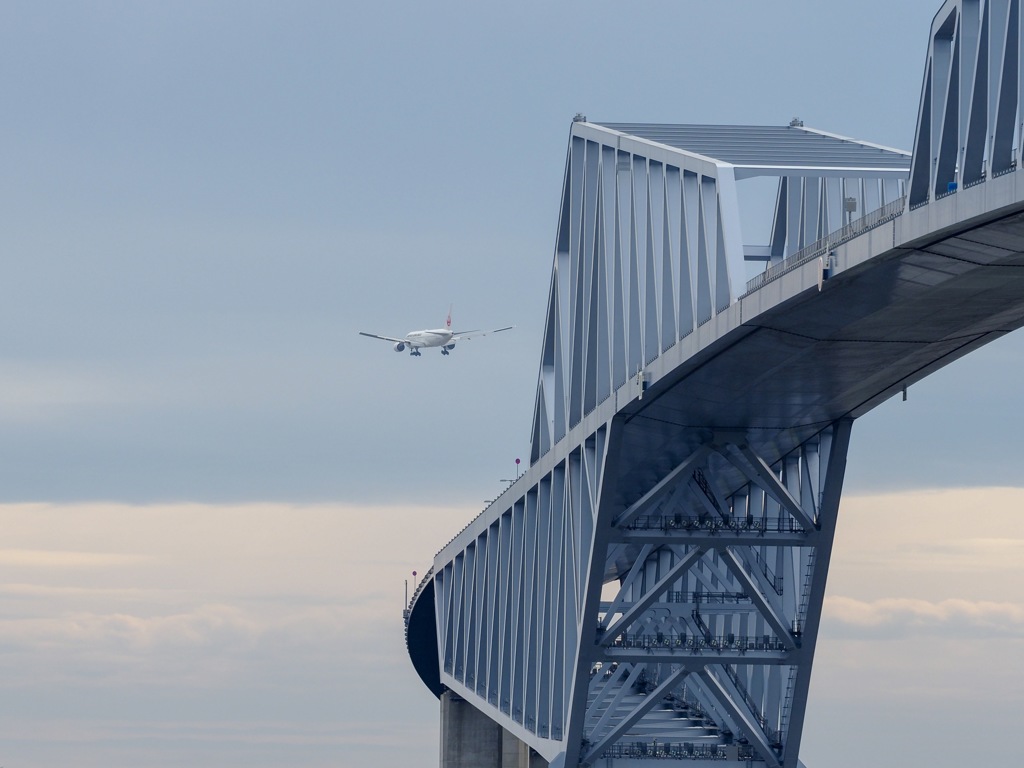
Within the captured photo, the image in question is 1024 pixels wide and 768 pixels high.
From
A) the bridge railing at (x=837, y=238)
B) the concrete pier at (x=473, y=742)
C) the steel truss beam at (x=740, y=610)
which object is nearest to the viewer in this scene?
the bridge railing at (x=837, y=238)

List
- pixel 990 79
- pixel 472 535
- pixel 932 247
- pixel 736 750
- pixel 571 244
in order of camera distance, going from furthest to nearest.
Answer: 1. pixel 472 535
2. pixel 571 244
3. pixel 736 750
4. pixel 932 247
5. pixel 990 79

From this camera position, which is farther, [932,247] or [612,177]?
[612,177]

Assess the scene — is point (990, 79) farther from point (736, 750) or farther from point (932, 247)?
point (736, 750)

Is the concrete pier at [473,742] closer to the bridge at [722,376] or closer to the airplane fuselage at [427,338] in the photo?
the bridge at [722,376]

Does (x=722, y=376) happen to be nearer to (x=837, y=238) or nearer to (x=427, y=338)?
(x=837, y=238)

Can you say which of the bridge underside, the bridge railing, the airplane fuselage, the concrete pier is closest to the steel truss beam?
the bridge underside

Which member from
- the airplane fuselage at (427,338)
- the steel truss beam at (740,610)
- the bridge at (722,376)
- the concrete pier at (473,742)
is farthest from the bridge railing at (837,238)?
the airplane fuselage at (427,338)

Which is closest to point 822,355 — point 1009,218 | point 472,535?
point 1009,218
